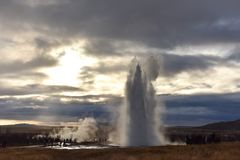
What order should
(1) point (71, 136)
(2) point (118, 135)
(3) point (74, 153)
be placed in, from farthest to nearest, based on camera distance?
1. (1) point (71, 136)
2. (2) point (118, 135)
3. (3) point (74, 153)

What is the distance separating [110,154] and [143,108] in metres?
54.9

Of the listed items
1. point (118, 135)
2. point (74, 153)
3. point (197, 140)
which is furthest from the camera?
point (197, 140)

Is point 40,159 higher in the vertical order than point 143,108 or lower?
lower

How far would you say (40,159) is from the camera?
2574 inches

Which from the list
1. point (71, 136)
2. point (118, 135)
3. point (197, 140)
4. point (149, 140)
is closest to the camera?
point (149, 140)

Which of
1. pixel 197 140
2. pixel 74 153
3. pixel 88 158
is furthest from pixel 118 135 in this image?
pixel 88 158

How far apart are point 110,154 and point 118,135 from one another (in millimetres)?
59480

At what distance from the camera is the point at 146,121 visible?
123500mm

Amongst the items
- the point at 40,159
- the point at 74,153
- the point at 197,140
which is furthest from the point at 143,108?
the point at 40,159

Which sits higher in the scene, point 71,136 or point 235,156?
point 71,136

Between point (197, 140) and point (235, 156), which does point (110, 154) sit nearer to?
point (235, 156)

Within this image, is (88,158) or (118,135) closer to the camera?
(88,158)

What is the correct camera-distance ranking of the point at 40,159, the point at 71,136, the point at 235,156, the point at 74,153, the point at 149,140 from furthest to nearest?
1. the point at 71,136
2. the point at 149,140
3. the point at 74,153
4. the point at 40,159
5. the point at 235,156

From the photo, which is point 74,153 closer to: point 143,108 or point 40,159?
point 40,159
